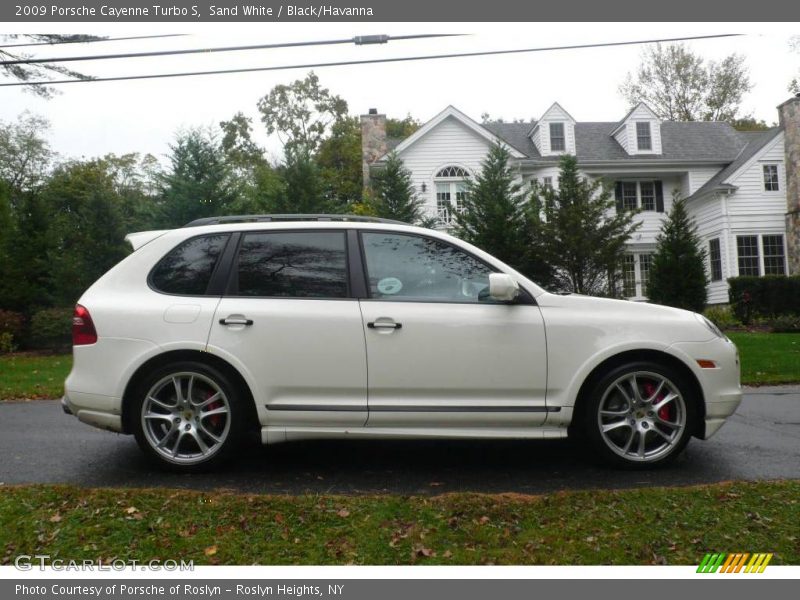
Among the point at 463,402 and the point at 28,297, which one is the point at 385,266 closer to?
the point at 463,402

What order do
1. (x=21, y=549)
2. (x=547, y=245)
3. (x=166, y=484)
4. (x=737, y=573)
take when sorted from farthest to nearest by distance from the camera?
(x=547, y=245)
(x=166, y=484)
(x=21, y=549)
(x=737, y=573)

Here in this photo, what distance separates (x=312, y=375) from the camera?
4844mm

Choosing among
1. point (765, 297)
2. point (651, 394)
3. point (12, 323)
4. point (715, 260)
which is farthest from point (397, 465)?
point (715, 260)

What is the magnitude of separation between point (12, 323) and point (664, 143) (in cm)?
2656

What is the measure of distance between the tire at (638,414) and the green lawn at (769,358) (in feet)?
19.7

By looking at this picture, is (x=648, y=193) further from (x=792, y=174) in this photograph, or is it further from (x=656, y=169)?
(x=792, y=174)

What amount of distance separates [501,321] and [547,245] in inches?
522

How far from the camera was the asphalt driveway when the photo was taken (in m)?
4.77

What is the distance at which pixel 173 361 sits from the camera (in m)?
4.91

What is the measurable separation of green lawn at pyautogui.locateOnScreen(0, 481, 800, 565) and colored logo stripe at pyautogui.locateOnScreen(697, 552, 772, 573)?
0.05 metres

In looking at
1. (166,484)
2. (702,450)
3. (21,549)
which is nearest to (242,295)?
(166,484)

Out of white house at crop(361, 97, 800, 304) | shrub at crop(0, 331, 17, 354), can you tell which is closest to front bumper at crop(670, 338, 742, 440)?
shrub at crop(0, 331, 17, 354)

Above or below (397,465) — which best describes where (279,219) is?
above

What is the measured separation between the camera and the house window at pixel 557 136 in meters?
29.2
